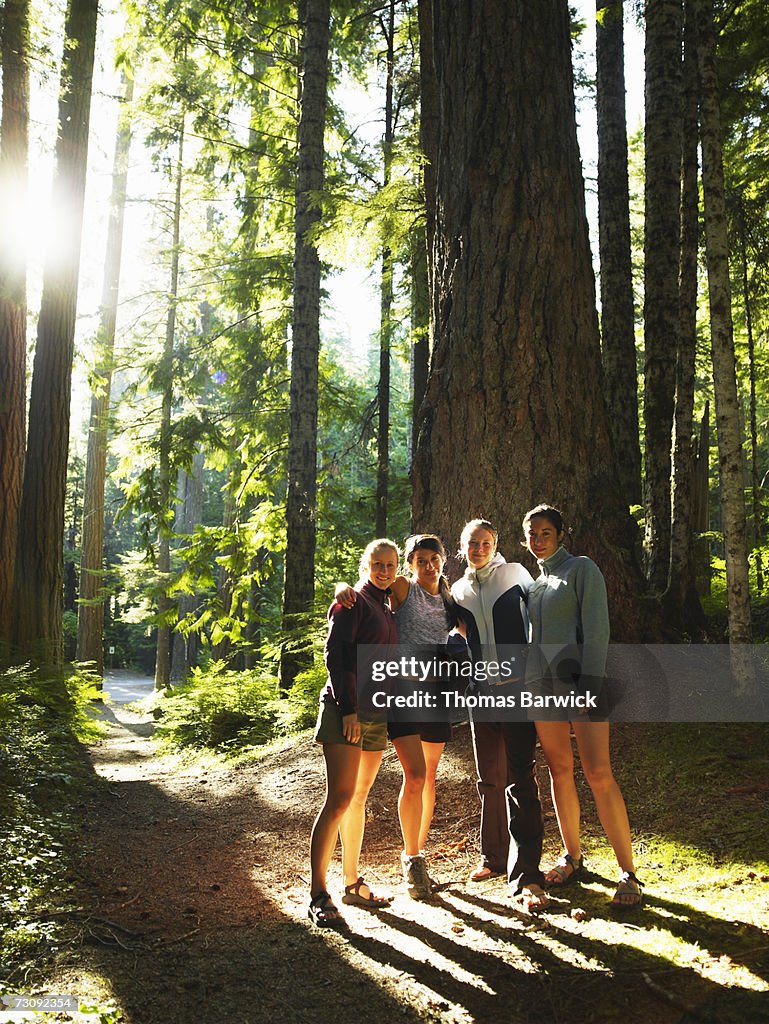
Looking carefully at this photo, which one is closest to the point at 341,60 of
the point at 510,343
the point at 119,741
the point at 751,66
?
the point at 751,66

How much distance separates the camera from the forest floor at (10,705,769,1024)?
311 cm

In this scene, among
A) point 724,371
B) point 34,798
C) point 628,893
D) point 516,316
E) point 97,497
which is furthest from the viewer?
point 97,497

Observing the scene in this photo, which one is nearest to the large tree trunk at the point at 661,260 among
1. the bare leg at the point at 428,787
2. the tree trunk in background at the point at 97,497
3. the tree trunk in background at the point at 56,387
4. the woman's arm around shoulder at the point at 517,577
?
the woman's arm around shoulder at the point at 517,577

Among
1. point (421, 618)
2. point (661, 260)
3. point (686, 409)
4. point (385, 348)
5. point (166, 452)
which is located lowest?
point (421, 618)

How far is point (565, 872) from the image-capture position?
14.0 ft

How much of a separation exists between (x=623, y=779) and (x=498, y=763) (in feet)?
4.43

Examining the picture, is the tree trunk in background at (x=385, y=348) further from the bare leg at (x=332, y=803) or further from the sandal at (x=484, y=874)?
the bare leg at (x=332, y=803)

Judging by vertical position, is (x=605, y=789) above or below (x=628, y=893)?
above

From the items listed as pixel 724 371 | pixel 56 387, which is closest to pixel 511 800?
pixel 724 371

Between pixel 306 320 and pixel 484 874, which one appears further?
pixel 306 320

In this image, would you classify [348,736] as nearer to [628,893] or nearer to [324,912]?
[324,912]

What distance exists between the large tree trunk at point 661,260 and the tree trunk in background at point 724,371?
200 cm

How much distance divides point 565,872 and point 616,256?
8.72 m

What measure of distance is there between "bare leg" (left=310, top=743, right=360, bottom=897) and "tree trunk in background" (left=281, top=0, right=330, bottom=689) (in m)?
7.40
